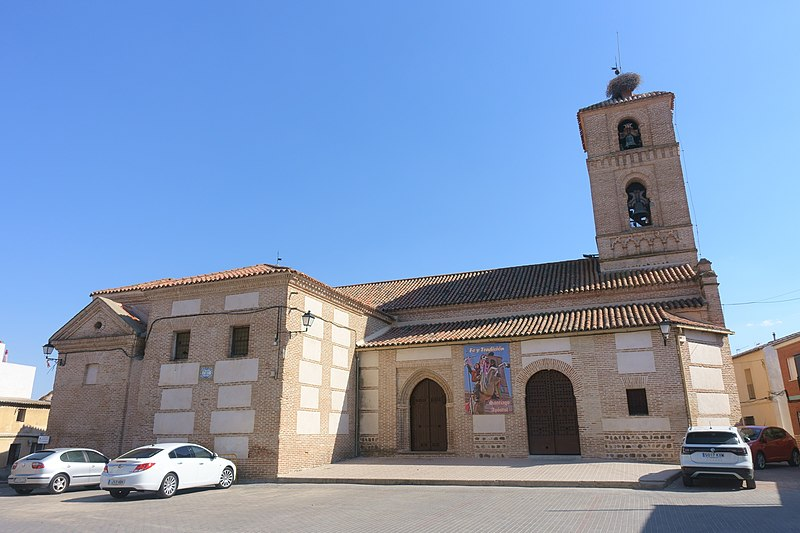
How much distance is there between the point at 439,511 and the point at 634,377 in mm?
9868

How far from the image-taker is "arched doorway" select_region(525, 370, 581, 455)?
1728 cm

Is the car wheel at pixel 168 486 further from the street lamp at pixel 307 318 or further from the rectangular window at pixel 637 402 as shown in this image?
the rectangular window at pixel 637 402

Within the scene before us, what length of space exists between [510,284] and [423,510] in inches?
594

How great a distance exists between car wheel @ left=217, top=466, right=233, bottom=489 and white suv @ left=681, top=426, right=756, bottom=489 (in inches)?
449

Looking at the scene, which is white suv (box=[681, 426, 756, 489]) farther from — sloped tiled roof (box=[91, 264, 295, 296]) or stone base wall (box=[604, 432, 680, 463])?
sloped tiled roof (box=[91, 264, 295, 296])

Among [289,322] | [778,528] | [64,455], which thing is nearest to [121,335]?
[64,455]

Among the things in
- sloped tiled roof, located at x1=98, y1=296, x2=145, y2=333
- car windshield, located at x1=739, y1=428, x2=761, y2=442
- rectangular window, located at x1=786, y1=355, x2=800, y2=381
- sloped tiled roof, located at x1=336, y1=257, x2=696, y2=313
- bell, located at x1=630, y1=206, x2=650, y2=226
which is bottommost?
car windshield, located at x1=739, y1=428, x2=761, y2=442

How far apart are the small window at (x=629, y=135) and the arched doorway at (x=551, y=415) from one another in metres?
12.4

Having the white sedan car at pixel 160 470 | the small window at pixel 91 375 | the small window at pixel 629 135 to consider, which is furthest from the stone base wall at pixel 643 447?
the small window at pixel 91 375

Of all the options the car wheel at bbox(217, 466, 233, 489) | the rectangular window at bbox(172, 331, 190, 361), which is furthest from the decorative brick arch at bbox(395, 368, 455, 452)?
the rectangular window at bbox(172, 331, 190, 361)

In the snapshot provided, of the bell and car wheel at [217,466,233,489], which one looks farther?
the bell

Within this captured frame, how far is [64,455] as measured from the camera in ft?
45.9

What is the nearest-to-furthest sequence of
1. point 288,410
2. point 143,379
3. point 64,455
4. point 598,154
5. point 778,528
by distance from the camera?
1. point 778,528
2. point 64,455
3. point 288,410
4. point 143,379
5. point 598,154

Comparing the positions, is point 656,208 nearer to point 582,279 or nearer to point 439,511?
point 582,279
